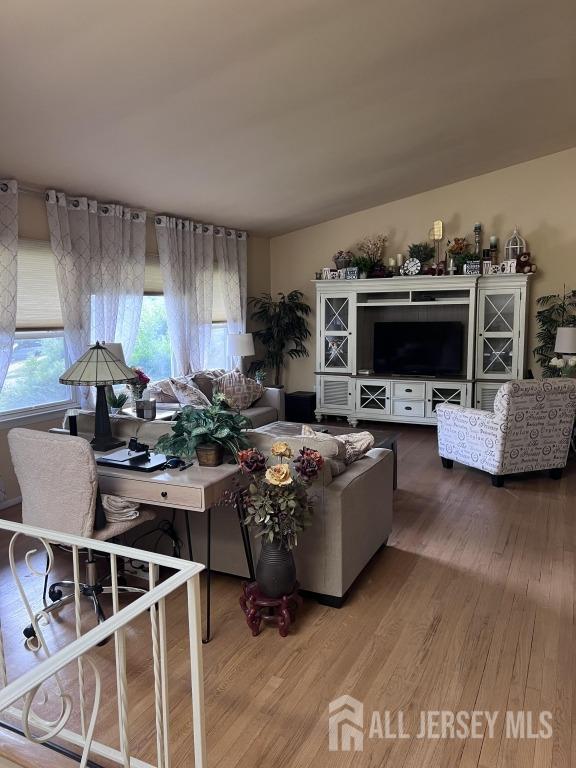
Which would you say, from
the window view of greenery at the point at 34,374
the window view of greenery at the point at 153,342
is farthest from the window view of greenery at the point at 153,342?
the window view of greenery at the point at 34,374

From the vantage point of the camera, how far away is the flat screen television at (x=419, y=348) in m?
6.67

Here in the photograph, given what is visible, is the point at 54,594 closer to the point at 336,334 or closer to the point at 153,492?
the point at 153,492

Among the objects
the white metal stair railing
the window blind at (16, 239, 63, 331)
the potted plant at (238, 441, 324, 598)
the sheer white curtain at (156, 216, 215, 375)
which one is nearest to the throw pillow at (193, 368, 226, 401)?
the sheer white curtain at (156, 216, 215, 375)

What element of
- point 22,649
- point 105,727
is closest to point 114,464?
point 22,649

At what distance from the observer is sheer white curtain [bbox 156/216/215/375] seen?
5.86 metres

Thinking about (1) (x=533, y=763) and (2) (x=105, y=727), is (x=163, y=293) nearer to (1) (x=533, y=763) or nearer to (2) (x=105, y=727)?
(2) (x=105, y=727)

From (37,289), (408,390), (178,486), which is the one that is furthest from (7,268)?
(408,390)

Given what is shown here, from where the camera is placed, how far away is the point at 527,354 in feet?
21.7

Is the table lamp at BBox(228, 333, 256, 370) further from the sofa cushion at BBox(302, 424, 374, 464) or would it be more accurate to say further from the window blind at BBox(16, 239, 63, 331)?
the sofa cushion at BBox(302, 424, 374, 464)

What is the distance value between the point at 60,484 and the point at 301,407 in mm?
4874

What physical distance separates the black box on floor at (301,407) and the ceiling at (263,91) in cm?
261

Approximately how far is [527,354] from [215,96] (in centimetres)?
470

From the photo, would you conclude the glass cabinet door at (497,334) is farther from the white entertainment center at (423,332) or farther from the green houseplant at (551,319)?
the green houseplant at (551,319)

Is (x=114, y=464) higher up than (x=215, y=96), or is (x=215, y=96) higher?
(x=215, y=96)
